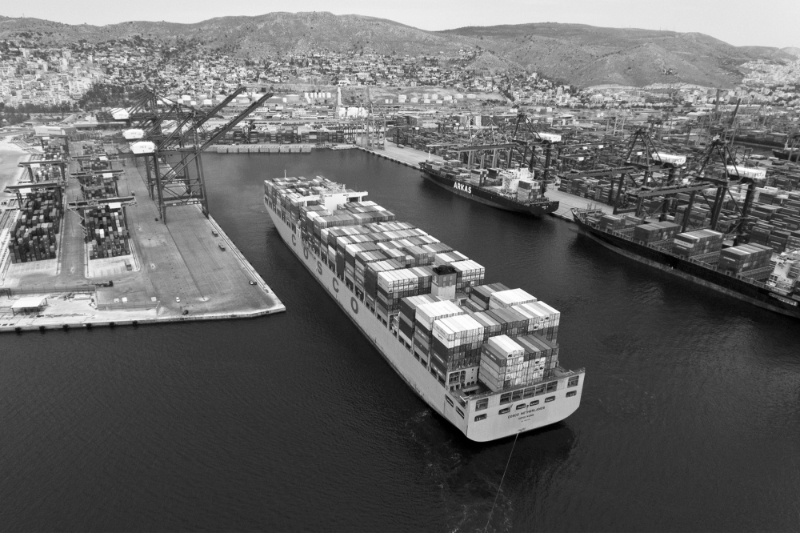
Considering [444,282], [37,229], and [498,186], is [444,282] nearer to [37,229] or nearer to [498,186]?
[37,229]

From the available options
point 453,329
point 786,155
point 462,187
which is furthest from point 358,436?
point 786,155

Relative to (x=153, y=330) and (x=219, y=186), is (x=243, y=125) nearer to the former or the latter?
(x=219, y=186)

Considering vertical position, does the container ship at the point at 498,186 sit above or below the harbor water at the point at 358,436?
above

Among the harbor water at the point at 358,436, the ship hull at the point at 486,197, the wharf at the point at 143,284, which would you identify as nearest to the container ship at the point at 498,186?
the ship hull at the point at 486,197

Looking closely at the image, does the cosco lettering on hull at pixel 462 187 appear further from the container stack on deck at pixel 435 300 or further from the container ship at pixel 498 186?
the container stack on deck at pixel 435 300

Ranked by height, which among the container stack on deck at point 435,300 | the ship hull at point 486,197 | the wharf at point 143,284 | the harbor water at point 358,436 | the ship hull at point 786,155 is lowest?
the harbor water at point 358,436

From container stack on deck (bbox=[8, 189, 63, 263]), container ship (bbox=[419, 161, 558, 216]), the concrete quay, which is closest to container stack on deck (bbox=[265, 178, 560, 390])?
container stack on deck (bbox=[8, 189, 63, 263])
